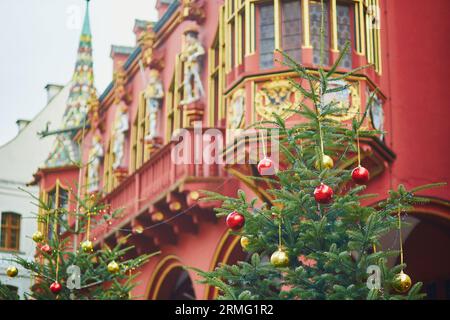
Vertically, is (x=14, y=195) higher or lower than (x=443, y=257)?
higher

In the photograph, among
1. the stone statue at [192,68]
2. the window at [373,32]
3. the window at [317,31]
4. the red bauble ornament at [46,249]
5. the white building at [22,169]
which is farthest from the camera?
the white building at [22,169]

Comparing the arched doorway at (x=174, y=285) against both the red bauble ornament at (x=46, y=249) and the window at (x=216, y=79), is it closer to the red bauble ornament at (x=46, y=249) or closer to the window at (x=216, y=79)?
the window at (x=216, y=79)

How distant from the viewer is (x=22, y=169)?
31.9 metres

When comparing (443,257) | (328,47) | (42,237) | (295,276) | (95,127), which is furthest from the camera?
(95,127)

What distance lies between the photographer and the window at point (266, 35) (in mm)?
16562

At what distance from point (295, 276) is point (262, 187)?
567 cm

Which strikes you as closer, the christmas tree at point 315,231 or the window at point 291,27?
the christmas tree at point 315,231

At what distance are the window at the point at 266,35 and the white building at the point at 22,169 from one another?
14.6m

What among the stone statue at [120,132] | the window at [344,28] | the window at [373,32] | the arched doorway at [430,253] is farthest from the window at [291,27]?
the stone statue at [120,132]

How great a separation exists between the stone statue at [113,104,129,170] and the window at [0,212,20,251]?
6079mm

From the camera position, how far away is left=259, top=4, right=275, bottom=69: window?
16562mm
